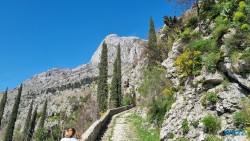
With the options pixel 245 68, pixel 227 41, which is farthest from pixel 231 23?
pixel 245 68

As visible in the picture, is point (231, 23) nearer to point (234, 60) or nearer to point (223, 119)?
point (234, 60)

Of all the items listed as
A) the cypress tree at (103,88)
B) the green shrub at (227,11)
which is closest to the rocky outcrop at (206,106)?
the green shrub at (227,11)

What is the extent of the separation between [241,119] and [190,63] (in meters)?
5.65

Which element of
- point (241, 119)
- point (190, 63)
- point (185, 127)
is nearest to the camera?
point (241, 119)

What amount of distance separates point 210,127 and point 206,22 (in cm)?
1032

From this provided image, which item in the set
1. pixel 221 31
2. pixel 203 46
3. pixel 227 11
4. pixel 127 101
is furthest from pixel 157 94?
pixel 127 101

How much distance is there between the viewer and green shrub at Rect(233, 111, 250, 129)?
31.0 feet

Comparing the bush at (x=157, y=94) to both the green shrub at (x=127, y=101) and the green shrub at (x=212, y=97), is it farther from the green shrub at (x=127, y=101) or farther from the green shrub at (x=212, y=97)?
the green shrub at (x=127, y=101)

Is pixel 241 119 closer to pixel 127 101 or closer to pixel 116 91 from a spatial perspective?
pixel 127 101

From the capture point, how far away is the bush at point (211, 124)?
408 inches

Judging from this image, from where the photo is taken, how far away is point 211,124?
1045 cm

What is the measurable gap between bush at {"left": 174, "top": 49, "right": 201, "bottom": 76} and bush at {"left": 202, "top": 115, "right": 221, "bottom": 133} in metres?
3.97

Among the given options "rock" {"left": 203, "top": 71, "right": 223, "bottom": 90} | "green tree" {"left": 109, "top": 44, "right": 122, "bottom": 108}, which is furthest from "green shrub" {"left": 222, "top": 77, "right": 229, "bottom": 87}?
"green tree" {"left": 109, "top": 44, "right": 122, "bottom": 108}

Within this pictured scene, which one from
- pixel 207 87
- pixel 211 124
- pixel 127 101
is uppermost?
pixel 127 101
